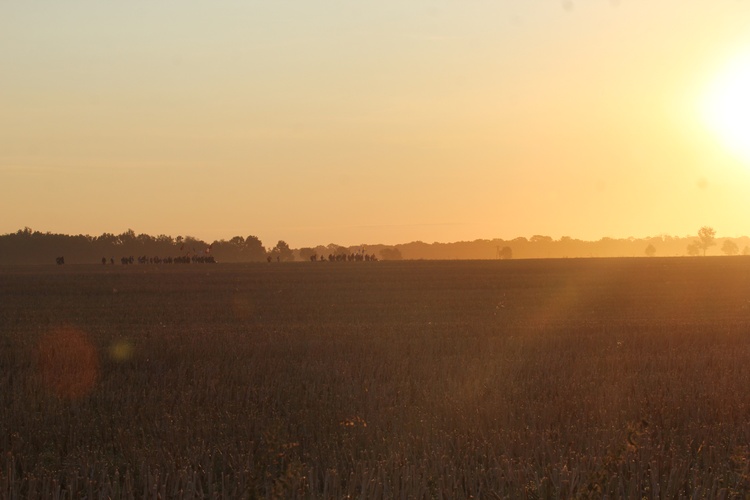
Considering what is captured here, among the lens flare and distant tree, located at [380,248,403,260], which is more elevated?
distant tree, located at [380,248,403,260]

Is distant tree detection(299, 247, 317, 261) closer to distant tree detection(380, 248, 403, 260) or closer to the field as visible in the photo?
distant tree detection(380, 248, 403, 260)

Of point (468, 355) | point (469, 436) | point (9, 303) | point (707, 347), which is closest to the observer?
point (469, 436)

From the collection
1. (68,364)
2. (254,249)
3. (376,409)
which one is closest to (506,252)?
(254,249)

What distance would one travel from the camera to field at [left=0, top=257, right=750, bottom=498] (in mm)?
6832

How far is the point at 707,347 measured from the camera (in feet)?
54.4

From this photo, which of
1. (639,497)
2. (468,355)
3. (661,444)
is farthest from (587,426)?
(468,355)

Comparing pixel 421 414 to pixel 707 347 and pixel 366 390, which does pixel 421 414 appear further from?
pixel 707 347

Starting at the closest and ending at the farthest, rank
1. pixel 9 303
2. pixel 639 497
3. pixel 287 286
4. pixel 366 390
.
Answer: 1. pixel 639 497
2. pixel 366 390
3. pixel 9 303
4. pixel 287 286

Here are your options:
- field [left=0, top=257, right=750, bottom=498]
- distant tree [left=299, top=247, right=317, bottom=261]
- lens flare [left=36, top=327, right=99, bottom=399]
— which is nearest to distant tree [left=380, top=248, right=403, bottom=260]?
distant tree [left=299, top=247, right=317, bottom=261]

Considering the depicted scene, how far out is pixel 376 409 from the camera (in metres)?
10.1

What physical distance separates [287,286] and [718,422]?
34.8 metres

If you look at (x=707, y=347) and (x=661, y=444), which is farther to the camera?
(x=707, y=347)

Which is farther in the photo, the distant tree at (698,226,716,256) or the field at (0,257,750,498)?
the distant tree at (698,226,716,256)

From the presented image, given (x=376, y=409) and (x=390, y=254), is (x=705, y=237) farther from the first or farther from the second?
(x=376, y=409)
